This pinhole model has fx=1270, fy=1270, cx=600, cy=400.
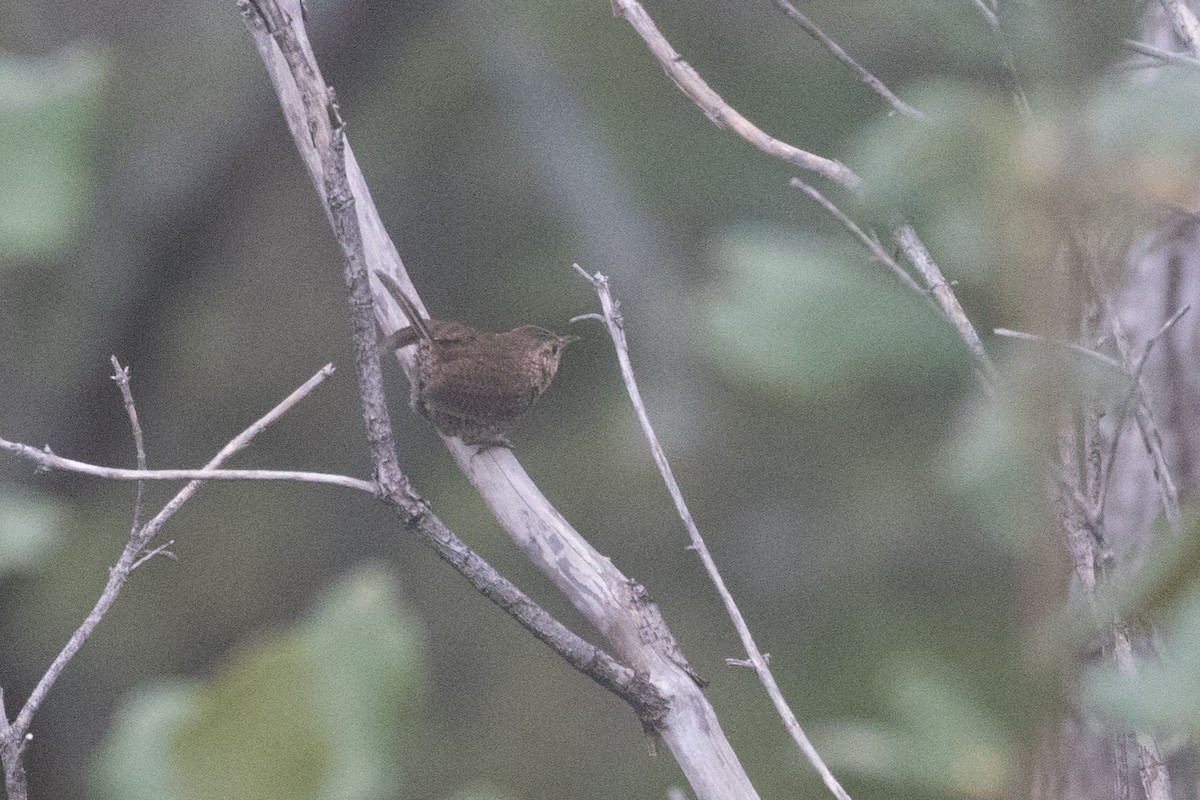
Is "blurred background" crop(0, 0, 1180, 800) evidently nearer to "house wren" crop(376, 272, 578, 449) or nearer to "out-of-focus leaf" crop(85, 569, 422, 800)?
"house wren" crop(376, 272, 578, 449)

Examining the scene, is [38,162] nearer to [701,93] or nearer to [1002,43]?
[701,93]

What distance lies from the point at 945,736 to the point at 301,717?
0.33 meters

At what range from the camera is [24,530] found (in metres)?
0.79

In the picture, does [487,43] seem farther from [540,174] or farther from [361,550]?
[361,550]

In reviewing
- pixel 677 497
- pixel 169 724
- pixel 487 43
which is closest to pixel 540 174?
pixel 487 43

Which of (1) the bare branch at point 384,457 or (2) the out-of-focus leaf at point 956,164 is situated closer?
(2) the out-of-focus leaf at point 956,164

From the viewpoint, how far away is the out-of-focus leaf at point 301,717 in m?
0.66

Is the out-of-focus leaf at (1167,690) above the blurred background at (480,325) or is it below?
below

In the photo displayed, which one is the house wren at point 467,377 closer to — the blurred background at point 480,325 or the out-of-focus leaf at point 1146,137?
the blurred background at point 480,325

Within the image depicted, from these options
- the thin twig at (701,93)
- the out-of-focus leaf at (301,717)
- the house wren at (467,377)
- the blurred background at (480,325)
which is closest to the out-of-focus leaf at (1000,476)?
the out-of-focus leaf at (301,717)

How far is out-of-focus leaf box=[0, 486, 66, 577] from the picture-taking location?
0.78 m

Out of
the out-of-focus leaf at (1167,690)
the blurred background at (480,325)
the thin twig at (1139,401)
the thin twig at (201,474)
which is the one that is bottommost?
the out-of-focus leaf at (1167,690)

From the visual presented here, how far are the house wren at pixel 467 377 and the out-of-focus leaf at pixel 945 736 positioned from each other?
112 centimetres

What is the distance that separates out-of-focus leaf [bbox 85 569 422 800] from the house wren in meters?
0.93
